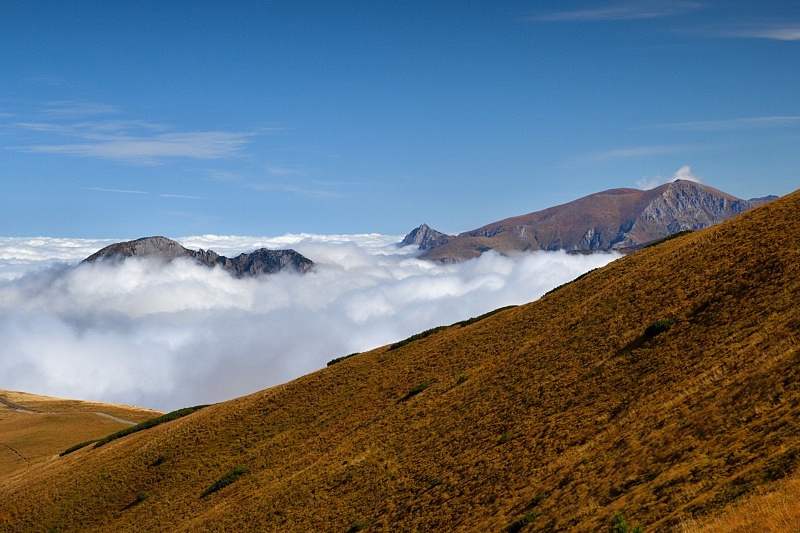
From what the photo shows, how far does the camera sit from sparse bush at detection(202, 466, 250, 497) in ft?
156

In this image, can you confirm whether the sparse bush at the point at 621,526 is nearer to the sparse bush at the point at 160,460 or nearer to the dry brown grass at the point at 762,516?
the dry brown grass at the point at 762,516

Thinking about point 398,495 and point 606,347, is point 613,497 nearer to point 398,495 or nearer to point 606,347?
point 398,495

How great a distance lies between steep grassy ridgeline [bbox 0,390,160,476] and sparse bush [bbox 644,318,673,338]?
84.7 m

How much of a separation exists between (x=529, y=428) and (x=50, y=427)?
10952 centimetres

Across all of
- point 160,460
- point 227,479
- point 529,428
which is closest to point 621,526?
point 529,428

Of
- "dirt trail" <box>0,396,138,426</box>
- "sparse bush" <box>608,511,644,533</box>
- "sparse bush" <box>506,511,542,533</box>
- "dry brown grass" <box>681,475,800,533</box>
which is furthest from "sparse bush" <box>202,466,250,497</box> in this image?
"dirt trail" <box>0,396,138,426</box>

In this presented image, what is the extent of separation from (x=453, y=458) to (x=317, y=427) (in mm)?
21366

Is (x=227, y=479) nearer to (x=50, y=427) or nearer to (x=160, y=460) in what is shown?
(x=160, y=460)

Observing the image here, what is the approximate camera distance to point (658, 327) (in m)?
36.1

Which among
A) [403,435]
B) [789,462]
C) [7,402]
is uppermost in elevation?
Result: [789,462]

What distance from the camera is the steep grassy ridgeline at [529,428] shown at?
71.4ft

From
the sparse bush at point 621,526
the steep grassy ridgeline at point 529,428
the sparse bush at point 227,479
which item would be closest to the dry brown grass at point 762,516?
the steep grassy ridgeline at point 529,428

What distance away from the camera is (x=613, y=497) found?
2141cm

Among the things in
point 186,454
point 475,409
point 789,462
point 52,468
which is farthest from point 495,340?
point 52,468
